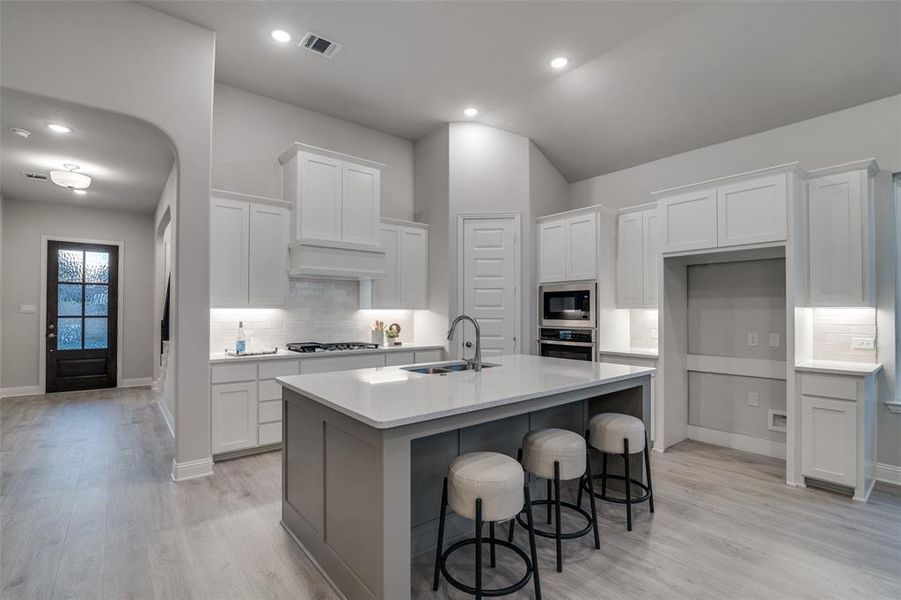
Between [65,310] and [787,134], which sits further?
[65,310]

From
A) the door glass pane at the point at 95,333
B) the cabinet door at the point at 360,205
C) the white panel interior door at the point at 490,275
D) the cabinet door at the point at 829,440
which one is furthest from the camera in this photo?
the door glass pane at the point at 95,333

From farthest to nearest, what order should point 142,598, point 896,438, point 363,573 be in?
point 896,438 < point 142,598 < point 363,573

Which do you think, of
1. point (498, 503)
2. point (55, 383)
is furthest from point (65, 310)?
point (498, 503)

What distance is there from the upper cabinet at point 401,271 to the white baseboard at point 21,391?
17.8ft

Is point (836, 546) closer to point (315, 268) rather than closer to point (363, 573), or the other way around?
point (363, 573)

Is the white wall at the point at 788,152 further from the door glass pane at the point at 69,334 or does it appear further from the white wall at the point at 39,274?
the door glass pane at the point at 69,334

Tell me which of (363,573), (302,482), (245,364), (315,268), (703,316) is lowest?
(363,573)

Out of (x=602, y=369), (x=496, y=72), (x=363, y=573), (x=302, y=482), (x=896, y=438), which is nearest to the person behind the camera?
(x=363, y=573)

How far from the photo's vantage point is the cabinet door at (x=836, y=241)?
332 cm

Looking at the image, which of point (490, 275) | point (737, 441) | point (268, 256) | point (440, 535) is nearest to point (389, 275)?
point (490, 275)

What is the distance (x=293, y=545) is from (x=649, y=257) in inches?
157

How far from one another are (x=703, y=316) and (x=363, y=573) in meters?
4.04

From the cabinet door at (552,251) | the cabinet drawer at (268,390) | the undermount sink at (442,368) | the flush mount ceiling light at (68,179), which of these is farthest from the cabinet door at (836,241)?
the flush mount ceiling light at (68,179)

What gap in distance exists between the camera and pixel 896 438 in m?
3.36
